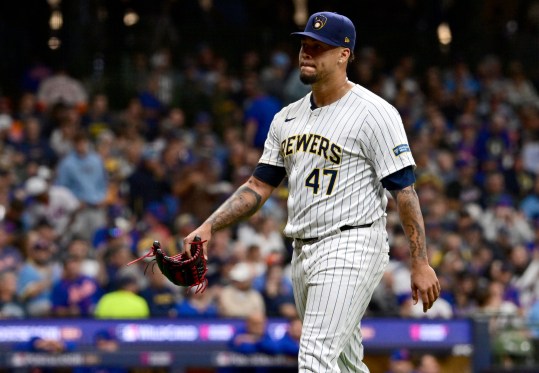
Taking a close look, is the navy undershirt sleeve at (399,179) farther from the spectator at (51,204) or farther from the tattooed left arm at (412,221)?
the spectator at (51,204)

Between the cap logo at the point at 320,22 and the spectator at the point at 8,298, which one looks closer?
the cap logo at the point at 320,22

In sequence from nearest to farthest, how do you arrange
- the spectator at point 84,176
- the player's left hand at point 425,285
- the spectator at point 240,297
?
the player's left hand at point 425,285 < the spectator at point 240,297 < the spectator at point 84,176

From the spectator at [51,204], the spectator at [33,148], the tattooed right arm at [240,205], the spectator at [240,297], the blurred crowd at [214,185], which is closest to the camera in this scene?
the tattooed right arm at [240,205]

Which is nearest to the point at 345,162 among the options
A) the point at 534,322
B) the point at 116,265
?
the point at 116,265

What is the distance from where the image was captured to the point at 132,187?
13.4 m

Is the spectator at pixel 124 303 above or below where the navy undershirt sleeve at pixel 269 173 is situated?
below

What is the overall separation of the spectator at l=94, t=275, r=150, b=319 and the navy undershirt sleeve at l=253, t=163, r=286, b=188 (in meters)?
4.50

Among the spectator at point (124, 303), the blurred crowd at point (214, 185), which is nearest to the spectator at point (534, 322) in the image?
the blurred crowd at point (214, 185)

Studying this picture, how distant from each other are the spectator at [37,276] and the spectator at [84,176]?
49.4 inches

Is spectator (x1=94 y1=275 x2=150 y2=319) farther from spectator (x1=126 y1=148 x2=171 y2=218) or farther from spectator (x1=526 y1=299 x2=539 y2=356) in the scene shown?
spectator (x1=526 y1=299 x2=539 y2=356)

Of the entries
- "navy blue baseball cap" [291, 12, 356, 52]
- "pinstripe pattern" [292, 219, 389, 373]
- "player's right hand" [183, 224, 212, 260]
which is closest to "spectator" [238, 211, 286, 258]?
"player's right hand" [183, 224, 212, 260]

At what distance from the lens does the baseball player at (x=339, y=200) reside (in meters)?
5.51

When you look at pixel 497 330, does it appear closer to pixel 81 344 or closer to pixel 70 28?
pixel 81 344

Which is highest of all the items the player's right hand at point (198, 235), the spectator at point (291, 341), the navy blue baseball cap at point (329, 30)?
the navy blue baseball cap at point (329, 30)
